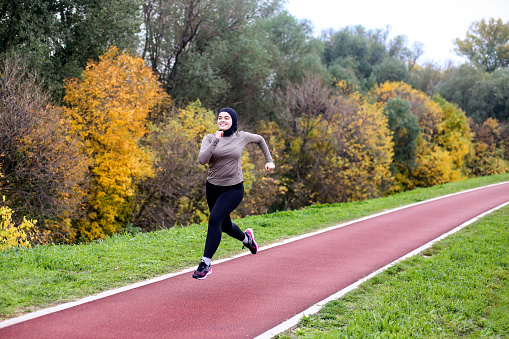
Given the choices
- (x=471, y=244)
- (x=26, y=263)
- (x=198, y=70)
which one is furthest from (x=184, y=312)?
(x=198, y=70)

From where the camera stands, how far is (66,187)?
16547mm

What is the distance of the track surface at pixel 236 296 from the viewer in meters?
4.40

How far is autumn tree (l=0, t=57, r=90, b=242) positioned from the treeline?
49mm

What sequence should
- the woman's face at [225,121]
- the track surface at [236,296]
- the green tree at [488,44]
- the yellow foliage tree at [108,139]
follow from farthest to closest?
the green tree at [488,44] → the yellow foliage tree at [108,139] → the woman's face at [225,121] → the track surface at [236,296]

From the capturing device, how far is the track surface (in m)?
4.40

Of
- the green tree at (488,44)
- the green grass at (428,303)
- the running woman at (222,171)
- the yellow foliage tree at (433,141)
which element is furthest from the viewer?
the green tree at (488,44)

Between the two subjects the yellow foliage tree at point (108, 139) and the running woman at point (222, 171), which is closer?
the running woman at point (222, 171)

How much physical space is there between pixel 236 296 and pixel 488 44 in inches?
3314

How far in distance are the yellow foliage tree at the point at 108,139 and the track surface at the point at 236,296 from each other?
43.2 ft

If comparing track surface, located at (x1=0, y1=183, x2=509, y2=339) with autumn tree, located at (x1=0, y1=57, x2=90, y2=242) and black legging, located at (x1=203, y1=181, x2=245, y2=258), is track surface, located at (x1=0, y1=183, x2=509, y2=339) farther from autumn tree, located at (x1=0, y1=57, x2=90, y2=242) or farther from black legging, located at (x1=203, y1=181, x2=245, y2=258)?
autumn tree, located at (x1=0, y1=57, x2=90, y2=242)

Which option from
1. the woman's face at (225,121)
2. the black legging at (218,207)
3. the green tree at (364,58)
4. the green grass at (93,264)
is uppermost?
the green tree at (364,58)

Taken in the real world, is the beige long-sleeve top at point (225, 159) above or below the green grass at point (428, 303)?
above

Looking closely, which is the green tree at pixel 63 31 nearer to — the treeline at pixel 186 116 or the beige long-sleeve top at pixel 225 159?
the treeline at pixel 186 116

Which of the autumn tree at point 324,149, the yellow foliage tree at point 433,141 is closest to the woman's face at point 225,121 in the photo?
the autumn tree at point 324,149
